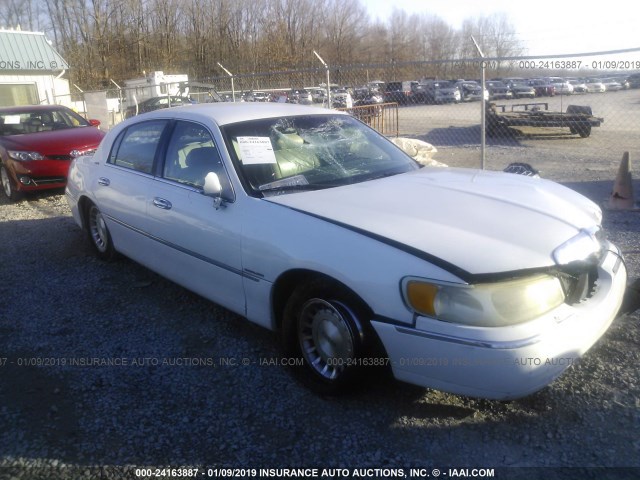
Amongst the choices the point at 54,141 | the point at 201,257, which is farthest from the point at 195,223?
the point at 54,141

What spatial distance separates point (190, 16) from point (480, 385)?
52877 mm

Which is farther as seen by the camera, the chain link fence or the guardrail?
the guardrail

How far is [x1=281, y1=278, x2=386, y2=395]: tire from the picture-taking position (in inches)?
111

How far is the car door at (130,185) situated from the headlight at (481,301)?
252 cm

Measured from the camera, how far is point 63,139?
893cm

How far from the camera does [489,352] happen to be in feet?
7.97

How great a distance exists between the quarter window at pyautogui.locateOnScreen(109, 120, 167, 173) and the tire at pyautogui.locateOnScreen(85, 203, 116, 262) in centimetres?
68

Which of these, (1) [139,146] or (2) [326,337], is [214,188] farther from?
(1) [139,146]

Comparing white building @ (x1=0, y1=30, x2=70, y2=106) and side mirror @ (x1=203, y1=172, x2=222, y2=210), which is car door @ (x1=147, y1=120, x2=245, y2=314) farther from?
white building @ (x1=0, y1=30, x2=70, y2=106)

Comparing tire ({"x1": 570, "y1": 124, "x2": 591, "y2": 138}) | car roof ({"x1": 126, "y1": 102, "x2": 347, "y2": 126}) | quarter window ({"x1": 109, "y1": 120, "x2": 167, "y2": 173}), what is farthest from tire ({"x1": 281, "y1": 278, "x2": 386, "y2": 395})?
tire ({"x1": 570, "y1": 124, "x2": 591, "y2": 138})

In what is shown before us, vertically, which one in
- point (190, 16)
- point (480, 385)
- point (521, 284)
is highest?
point (190, 16)

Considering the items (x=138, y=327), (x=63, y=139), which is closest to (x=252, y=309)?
(x=138, y=327)

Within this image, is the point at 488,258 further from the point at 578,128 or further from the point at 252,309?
the point at 578,128

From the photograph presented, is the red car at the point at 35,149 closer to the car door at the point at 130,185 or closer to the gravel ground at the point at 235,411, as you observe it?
the car door at the point at 130,185
